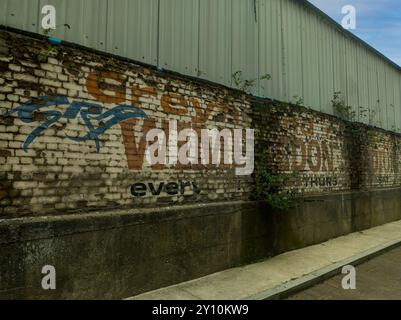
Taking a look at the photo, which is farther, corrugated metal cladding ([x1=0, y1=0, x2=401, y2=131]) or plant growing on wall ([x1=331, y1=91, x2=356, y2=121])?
plant growing on wall ([x1=331, y1=91, x2=356, y2=121])

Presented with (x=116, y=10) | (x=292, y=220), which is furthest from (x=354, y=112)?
(x=116, y=10)

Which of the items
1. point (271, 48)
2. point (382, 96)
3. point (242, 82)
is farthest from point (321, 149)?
point (382, 96)

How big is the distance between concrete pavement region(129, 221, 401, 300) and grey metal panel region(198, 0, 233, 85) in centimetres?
328

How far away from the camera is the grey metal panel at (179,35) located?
544 cm

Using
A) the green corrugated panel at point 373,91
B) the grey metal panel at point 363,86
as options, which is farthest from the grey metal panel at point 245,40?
the green corrugated panel at point 373,91

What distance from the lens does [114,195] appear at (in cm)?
467

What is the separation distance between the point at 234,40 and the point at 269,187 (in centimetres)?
282

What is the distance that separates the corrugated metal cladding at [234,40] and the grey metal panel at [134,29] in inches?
0.5

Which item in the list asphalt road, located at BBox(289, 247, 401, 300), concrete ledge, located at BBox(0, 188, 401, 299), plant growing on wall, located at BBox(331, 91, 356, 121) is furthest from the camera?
plant growing on wall, located at BBox(331, 91, 356, 121)

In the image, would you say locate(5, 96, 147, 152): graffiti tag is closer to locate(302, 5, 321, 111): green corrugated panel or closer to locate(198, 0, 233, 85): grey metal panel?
locate(198, 0, 233, 85): grey metal panel

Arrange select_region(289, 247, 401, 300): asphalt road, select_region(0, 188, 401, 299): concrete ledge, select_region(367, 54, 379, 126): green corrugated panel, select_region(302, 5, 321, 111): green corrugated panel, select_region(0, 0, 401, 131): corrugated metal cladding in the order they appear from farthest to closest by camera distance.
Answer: select_region(367, 54, 379, 126): green corrugated panel → select_region(302, 5, 321, 111): green corrugated panel → select_region(289, 247, 401, 300): asphalt road → select_region(0, 0, 401, 131): corrugated metal cladding → select_region(0, 188, 401, 299): concrete ledge

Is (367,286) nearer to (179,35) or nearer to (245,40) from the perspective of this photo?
(245,40)

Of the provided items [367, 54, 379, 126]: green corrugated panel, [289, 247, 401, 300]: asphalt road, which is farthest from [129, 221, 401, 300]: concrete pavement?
[367, 54, 379, 126]: green corrugated panel

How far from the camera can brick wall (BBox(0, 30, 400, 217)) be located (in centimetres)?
385
